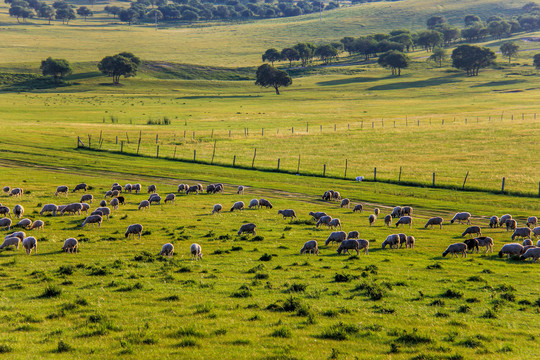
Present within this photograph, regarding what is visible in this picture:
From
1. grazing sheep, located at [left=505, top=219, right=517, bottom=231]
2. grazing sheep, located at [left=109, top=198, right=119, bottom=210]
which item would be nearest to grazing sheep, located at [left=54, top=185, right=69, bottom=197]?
grazing sheep, located at [left=109, top=198, right=119, bottom=210]

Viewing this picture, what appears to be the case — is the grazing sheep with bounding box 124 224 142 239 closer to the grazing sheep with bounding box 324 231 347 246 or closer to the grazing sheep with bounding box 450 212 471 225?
the grazing sheep with bounding box 324 231 347 246

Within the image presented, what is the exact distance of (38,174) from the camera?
53.8 metres

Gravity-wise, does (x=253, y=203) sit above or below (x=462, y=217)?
below

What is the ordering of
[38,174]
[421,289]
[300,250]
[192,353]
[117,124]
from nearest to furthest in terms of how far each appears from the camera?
[192,353]
[421,289]
[300,250]
[38,174]
[117,124]

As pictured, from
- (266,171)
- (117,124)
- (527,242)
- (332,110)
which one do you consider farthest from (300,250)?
(332,110)

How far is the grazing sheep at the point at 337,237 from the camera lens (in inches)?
1130

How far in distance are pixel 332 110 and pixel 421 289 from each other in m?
118

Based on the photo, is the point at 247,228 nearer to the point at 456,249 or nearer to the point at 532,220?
the point at 456,249

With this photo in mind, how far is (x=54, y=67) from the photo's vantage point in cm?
17900

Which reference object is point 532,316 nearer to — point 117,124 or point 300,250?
point 300,250

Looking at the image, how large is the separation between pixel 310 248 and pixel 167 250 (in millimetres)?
7379

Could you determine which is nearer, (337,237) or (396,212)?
(337,237)

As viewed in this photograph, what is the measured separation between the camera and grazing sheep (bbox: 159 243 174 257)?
25.5 m

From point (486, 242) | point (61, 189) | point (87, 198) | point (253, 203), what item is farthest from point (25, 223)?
point (486, 242)
